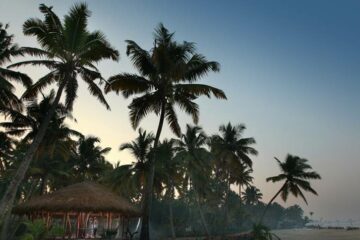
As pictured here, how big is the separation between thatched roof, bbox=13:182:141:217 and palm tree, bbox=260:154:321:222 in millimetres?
25943

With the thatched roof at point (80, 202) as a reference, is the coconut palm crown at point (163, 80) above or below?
above

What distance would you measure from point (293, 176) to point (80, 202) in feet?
101

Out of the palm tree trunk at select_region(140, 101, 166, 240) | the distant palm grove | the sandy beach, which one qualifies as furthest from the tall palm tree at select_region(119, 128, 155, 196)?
the sandy beach

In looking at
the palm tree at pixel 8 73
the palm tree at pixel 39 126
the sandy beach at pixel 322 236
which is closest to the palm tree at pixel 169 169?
the palm tree at pixel 39 126

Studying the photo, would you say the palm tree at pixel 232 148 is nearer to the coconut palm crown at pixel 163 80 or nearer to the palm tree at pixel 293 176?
the palm tree at pixel 293 176

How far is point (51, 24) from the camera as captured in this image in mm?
19812

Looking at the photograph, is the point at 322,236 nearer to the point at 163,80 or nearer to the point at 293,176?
the point at 293,176

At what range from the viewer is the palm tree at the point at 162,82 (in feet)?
76.1

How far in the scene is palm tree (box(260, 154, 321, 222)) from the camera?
4394 cm

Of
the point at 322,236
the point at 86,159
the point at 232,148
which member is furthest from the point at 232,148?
the point at 322,236

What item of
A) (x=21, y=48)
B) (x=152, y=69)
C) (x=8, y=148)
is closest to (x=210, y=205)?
(x=8, y=148)

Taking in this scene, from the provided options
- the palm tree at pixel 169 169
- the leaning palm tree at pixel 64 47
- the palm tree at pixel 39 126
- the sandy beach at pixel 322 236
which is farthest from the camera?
the sandy beach at pixel 322 236

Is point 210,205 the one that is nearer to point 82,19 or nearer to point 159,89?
point 159,89

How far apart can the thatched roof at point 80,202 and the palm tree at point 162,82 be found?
1.96 metres
